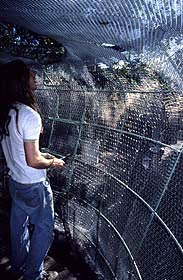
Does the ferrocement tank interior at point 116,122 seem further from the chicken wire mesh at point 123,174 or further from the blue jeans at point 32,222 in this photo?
the blue jeans at point 32,222

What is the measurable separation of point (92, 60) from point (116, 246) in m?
1.84

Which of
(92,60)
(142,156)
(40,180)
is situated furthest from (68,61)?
(40,180)

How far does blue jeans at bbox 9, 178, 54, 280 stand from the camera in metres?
2.64

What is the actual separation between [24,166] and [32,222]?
19.6 inches

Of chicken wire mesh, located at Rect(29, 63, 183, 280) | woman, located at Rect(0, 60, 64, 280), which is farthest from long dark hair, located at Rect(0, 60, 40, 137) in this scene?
chicken wire mesh, located at Rect(29, 63, 183, 280)

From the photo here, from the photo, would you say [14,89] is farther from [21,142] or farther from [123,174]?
[123,174]

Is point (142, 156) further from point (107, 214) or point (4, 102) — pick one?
point (4, 102)

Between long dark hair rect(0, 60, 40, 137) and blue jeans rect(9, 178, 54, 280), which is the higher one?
long dark hair rect(0, 60, 40, 137)

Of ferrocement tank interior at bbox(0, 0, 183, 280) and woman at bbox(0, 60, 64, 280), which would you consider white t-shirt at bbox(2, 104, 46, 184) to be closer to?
woman at bbox(0, 60, 64, 280)

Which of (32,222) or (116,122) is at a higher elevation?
(116,122)

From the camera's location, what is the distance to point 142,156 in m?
3.13

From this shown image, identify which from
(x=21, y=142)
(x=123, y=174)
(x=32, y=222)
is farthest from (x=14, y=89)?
(x=123, y=174)

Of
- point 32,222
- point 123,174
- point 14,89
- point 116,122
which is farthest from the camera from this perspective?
point 116,122

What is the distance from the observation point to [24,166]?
8.37 feet
